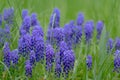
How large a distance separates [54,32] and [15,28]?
49cm

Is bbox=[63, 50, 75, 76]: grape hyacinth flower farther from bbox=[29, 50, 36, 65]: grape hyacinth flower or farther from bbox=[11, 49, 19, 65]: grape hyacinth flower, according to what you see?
bbox=[11, 49, 19, 65]: grape hyacinth flower

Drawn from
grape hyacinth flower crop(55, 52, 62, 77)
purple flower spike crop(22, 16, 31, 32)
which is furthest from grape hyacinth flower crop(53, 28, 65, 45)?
purple flower spike crop(22, 16, 31, 32)

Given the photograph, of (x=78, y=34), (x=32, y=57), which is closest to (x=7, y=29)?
(x=32, y=57)

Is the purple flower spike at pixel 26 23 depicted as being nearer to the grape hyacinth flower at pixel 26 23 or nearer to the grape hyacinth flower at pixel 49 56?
the grape hyacinth flower at pixel 26 23

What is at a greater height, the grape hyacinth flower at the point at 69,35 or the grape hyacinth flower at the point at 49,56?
the grape hyacinth flower at the point at 69,35

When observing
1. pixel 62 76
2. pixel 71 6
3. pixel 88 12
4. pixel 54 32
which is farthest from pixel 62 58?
pixel 71 6

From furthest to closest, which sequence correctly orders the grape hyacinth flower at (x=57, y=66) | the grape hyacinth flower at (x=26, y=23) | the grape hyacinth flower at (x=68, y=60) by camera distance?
1. the grape hyacinth flower at (x=26, y=23)
2. the grape hyacinth flower at (x=57, y=66)
3. the grape hyacinth flower at (x=68, y=60)

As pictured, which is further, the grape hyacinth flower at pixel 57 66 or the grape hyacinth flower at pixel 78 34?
the grape hyacinth flower at pixel 78 34

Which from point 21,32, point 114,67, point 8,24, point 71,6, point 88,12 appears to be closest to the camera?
point 114,67

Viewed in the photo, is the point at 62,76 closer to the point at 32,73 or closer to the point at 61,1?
the point at 32,73

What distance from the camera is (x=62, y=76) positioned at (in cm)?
344

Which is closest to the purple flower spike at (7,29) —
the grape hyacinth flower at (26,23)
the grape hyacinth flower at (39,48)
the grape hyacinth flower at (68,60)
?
the grape hyacinth flower at (26,23)

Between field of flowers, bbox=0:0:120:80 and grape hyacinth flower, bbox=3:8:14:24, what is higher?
grape hyacinth flower, bbox=3:8:14:24

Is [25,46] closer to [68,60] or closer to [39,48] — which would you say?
[39,48]
